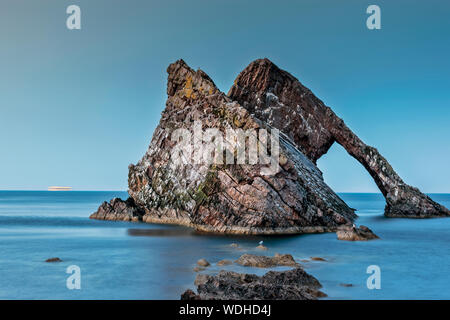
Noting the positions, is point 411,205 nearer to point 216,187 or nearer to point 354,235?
point 354,235

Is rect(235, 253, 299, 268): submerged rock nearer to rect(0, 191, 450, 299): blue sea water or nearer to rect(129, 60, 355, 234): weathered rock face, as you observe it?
rect(0, 191, 450, 299): blue sea water

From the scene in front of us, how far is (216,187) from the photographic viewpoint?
47.7m

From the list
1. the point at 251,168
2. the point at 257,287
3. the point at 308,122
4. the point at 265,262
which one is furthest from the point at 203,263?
the point at 308,122

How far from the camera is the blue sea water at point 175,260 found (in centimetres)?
2419

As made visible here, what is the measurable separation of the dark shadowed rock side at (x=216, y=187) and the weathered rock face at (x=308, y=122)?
206 inches

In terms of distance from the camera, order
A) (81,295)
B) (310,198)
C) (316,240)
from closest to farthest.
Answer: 1. (81,295)
2. (316,240)
3. (310,198)

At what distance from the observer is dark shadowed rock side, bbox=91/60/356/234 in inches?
1841

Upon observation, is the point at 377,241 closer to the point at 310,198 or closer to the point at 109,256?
the point at 310,198

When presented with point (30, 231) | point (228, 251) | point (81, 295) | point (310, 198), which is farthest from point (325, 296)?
point (30, 231)

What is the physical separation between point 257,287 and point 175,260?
13.4 metres

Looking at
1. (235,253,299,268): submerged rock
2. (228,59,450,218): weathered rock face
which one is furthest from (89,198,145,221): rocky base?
(235,253,299,268): submerged rock

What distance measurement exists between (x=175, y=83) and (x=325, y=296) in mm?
50489

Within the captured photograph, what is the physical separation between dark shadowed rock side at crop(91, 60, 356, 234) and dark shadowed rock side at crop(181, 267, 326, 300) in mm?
22592

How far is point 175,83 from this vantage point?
6750cm
